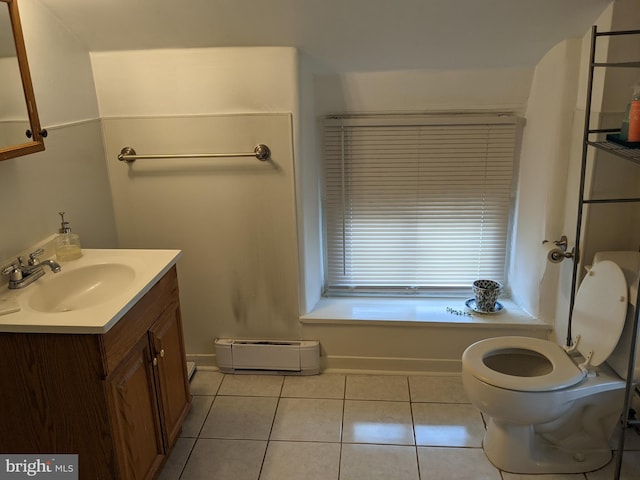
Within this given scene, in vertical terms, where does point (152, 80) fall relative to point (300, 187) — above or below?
above

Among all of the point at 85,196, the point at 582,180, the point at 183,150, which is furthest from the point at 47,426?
the point at 582,180

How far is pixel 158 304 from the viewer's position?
1961 millimetres

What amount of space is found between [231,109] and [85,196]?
2.30 ft

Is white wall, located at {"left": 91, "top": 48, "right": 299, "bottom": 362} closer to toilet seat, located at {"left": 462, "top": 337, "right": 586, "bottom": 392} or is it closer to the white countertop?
the white countertop

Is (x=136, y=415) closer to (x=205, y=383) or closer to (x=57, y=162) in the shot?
(x=205, y=383)

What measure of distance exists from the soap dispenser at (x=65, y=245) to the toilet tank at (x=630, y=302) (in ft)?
6.21

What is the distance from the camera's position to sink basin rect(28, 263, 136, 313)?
1.83 m

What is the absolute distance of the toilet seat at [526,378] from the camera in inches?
75.5

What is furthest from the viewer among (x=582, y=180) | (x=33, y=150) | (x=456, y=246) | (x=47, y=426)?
(x=456, y=246)

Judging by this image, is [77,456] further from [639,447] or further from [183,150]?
[639,447]

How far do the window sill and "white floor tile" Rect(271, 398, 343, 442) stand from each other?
37 cm

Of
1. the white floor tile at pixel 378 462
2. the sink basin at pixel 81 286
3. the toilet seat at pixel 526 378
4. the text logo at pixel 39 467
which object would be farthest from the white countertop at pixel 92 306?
the toilet seat at pixel 526 378

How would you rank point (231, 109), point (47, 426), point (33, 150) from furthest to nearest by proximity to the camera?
point (231, 109) < point (33, 150) < point (47, 426)

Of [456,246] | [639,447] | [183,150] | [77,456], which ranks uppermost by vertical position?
[183,150]
